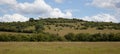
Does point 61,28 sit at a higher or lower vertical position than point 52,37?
lower

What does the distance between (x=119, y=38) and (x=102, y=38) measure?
6094mm

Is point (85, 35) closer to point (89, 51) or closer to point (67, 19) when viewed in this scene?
point (89, 51)

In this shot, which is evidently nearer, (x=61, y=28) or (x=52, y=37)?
(x=52, y=37)

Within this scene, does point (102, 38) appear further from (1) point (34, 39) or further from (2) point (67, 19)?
(2) point (67, 19)

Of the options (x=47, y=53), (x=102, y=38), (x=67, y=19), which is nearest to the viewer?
(x=47, y=53)

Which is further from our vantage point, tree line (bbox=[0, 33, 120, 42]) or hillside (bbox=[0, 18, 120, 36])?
hillside (bbox=[0, 18, 120, 36])

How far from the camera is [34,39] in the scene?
8481cm

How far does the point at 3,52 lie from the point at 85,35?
157ft

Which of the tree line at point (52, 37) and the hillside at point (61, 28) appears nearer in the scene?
the tree line at point (52, 37)

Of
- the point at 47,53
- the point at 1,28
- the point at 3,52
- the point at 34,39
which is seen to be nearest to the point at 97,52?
the point at 47,53

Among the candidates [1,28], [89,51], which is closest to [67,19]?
[1,28]

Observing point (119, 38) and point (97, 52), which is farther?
point (119, 38)

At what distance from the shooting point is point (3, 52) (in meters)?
46.9

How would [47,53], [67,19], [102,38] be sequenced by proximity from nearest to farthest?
1. [47,53]
2. [102,38]
3. [67,19]
